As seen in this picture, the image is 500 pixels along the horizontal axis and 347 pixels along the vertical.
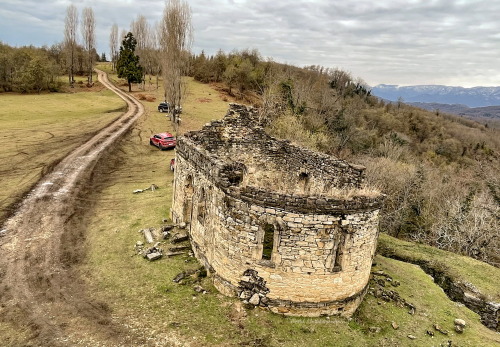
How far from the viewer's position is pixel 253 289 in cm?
1296

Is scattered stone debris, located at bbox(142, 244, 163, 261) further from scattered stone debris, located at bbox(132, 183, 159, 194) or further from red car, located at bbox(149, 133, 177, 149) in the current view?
red car, located at bbox(149, 133, 177, 149)

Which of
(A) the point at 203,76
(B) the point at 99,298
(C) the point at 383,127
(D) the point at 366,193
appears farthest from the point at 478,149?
(B) the point at 99,298

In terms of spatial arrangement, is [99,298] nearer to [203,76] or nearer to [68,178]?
[68,178]

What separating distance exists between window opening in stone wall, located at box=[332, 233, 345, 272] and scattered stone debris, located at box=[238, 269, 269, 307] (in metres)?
2.67

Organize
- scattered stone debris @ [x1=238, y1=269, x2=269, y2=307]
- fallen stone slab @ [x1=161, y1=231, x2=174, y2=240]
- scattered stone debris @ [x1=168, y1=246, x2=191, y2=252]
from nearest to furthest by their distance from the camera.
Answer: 1. scattered stone debris @ [x1=238, y1=269, x2=269, y2=307]
2. scattered stone debris @ [x1=168, y1=246, x2=191, y2=252]
3. fallen stone slab @ [x1=161, y1=231, x2=174, y2=240]

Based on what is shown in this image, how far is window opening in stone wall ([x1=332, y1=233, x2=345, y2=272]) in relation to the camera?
12.6 m

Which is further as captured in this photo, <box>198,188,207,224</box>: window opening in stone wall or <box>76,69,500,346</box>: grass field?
<box>198,188,207,224</box>: window opening in stone wall

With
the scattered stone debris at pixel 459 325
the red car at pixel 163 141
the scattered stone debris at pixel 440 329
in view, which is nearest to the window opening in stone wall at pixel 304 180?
the scattered stone debris at pixel 440 329

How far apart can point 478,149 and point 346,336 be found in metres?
86.4

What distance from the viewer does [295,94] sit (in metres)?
55.9

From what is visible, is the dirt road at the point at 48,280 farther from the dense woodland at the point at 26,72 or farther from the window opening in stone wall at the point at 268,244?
the dense woodland at the point at 26,72

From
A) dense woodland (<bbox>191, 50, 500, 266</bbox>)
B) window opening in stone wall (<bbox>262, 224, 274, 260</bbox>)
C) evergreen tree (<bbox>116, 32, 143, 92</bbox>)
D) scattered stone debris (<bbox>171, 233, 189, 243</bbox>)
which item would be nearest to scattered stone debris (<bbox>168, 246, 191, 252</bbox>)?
scattered stone debris (<bbox>171, 233, 189, 243</bbox>)

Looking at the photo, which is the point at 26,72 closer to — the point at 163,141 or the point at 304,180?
the point at 163,141

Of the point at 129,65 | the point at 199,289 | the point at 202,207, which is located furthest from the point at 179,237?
the point at 129,65
